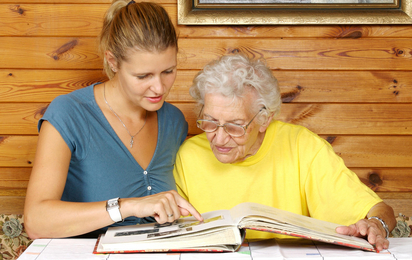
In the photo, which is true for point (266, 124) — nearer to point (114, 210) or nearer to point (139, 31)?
point (139, 31)

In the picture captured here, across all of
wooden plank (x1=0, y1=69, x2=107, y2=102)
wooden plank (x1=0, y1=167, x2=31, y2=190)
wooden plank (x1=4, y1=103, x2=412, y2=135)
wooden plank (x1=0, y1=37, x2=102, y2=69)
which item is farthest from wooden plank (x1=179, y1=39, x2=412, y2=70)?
wooden plank (x1=0, y1=167, x2=31, y2=190)

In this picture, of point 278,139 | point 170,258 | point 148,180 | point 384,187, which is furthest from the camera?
point 384,187

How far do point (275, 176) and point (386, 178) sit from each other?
3.09 feet

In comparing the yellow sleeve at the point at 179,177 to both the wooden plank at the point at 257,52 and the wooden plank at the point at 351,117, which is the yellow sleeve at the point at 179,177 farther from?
the wooden plank at the point at 257,52

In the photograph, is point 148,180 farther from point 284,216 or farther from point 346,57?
point 346,57

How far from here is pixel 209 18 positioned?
213 centimetres

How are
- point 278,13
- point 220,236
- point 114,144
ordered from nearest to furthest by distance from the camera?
point 220,236, point 114,144, point 278,13

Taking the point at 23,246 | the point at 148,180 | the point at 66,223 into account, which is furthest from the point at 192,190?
the point at 23,246

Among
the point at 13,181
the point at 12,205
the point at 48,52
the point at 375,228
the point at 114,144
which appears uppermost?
the point at 48,52

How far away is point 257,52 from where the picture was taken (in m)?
2.20

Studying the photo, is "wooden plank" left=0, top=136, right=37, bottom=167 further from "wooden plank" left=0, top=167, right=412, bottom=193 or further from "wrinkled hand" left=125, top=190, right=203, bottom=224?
"wooden plank" left=0, top=167, right=412, bottom=193

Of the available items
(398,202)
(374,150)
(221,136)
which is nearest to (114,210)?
(221,136)

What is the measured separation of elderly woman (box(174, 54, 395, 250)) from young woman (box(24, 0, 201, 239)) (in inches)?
6.3

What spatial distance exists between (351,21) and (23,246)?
88.4 inches
